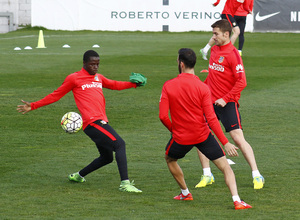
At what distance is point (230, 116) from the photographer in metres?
8.02

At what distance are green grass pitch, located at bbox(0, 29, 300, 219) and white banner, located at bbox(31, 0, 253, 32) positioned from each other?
15.5m

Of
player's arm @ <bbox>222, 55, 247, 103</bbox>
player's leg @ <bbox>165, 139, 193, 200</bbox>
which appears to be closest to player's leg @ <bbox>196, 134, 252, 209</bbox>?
player's leg @ <bbox>165, 139, 193, 200</bbox>

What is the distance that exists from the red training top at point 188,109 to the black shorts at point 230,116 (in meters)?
1.28

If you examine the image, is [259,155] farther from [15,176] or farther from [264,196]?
[15,176]

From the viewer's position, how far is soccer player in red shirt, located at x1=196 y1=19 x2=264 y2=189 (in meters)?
7.88

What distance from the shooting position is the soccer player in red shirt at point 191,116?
6.60 metres

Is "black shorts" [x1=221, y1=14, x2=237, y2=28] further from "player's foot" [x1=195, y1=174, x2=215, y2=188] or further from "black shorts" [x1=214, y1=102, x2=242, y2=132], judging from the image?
"player's foot" [x1=195, y1=174, x2=215, y2=188]

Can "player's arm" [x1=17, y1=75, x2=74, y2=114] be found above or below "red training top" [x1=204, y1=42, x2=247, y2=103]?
below

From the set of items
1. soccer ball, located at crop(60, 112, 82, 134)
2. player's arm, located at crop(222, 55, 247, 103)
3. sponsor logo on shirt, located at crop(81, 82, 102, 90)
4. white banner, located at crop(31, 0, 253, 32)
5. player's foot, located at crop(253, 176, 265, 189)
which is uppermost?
player's arm, located at crop(222, 55, 247, 103)

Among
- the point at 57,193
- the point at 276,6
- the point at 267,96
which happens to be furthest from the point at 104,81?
the point at 276,6

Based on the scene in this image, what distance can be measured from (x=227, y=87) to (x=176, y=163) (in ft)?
5.13

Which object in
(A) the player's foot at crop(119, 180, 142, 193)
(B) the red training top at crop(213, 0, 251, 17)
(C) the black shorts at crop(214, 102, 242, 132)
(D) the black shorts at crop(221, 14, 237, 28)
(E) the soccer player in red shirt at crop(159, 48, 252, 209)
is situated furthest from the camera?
(B) the red training top at crop(213, 0, 251, 17)

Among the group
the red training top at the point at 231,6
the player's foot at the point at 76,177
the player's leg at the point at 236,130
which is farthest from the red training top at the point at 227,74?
the red training top at the point at 231,6

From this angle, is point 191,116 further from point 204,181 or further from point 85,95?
point 85,95
